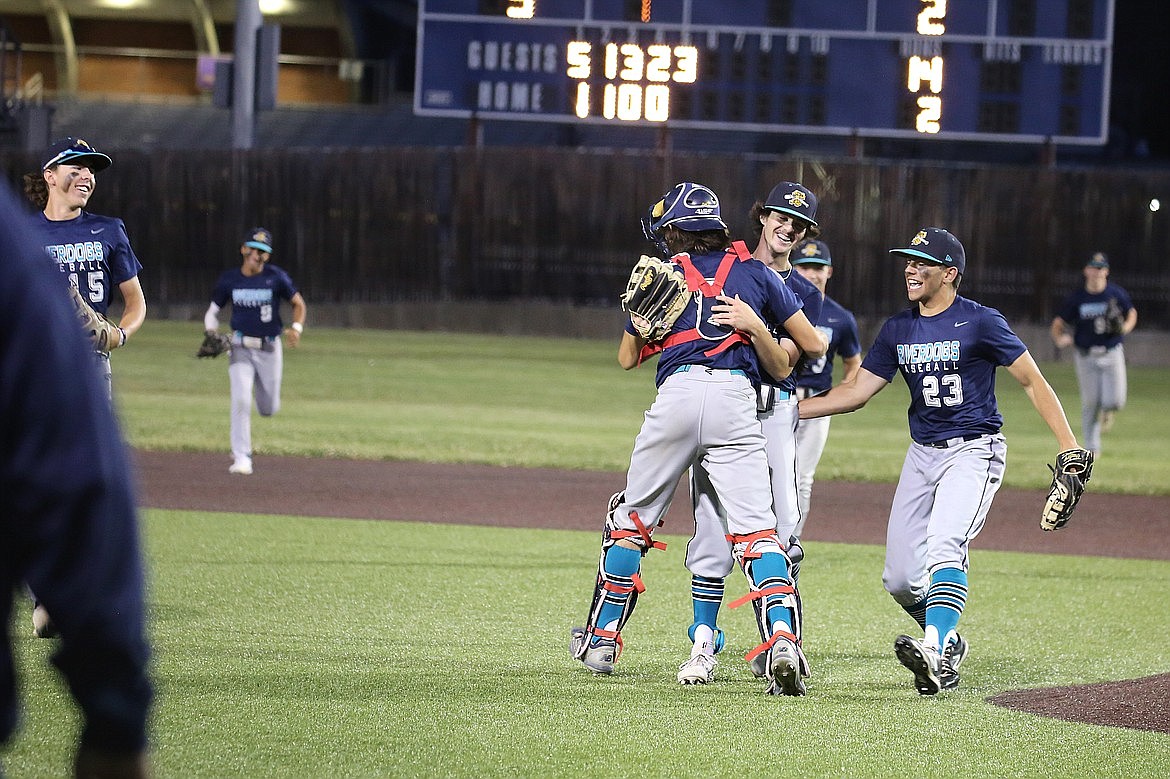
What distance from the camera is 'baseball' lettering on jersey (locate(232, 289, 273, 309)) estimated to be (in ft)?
42.2

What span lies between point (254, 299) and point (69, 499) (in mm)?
11358

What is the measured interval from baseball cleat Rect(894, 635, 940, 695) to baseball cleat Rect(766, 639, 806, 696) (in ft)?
1.29

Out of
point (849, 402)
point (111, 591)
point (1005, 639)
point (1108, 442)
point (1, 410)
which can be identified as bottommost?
point (1108, 442)

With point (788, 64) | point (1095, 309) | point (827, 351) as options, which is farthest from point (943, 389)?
point (788, 64)

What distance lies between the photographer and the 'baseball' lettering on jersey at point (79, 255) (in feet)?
22.3

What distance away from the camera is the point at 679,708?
5.65m

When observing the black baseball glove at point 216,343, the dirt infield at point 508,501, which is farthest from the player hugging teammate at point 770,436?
the black baseball glove at point 216,343

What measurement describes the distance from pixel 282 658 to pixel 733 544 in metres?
1.95

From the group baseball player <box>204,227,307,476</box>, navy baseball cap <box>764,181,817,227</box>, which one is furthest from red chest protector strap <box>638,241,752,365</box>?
baseball player <box>204,227,307,476</box>

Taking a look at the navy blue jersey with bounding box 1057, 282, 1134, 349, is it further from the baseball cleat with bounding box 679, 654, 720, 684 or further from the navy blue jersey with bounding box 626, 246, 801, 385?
the baseball cleat with bounding box 679, 654, 720, 684

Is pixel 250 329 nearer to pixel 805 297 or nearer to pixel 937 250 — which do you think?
pixel 805 297

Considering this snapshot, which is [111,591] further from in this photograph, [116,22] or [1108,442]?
[116,22]

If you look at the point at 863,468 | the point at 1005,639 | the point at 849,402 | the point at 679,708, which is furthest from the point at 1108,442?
the point at 679,708

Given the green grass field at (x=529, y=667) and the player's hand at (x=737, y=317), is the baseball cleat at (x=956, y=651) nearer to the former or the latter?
the green grass field at (x=529, y=667)
